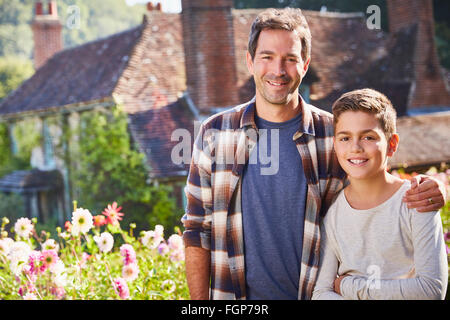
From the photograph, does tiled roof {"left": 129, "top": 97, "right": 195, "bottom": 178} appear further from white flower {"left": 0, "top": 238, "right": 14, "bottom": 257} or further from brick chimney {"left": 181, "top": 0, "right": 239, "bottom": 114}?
white flower {"left": 0, "top": 238, "right": 14, "bottom": 257}

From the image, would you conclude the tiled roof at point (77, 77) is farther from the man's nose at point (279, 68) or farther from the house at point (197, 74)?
the man's nose at point (279, 68)

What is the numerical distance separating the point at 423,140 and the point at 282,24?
10992mm

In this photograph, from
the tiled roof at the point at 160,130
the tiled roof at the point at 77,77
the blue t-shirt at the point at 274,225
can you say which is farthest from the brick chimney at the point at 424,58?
the blue t-shirt at the point at 274,225

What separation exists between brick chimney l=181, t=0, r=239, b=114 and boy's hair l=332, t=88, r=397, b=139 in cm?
946

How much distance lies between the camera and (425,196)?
1891mm

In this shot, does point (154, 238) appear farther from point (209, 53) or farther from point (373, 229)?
point (209, 53)

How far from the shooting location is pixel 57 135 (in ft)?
44.4

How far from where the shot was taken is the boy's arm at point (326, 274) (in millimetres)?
2084

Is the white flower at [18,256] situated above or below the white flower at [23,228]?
below

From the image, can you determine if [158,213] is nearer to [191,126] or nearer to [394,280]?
[191,126]

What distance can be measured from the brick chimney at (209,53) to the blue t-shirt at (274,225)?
9.26 m

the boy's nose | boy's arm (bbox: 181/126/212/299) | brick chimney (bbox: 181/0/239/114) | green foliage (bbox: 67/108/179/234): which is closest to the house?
brick chimney (bbox: 181/0/239/114)

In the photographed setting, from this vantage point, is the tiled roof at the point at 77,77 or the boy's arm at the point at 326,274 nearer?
the boy's arm at the point at 326,274

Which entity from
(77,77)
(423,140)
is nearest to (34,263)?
(423,140)
